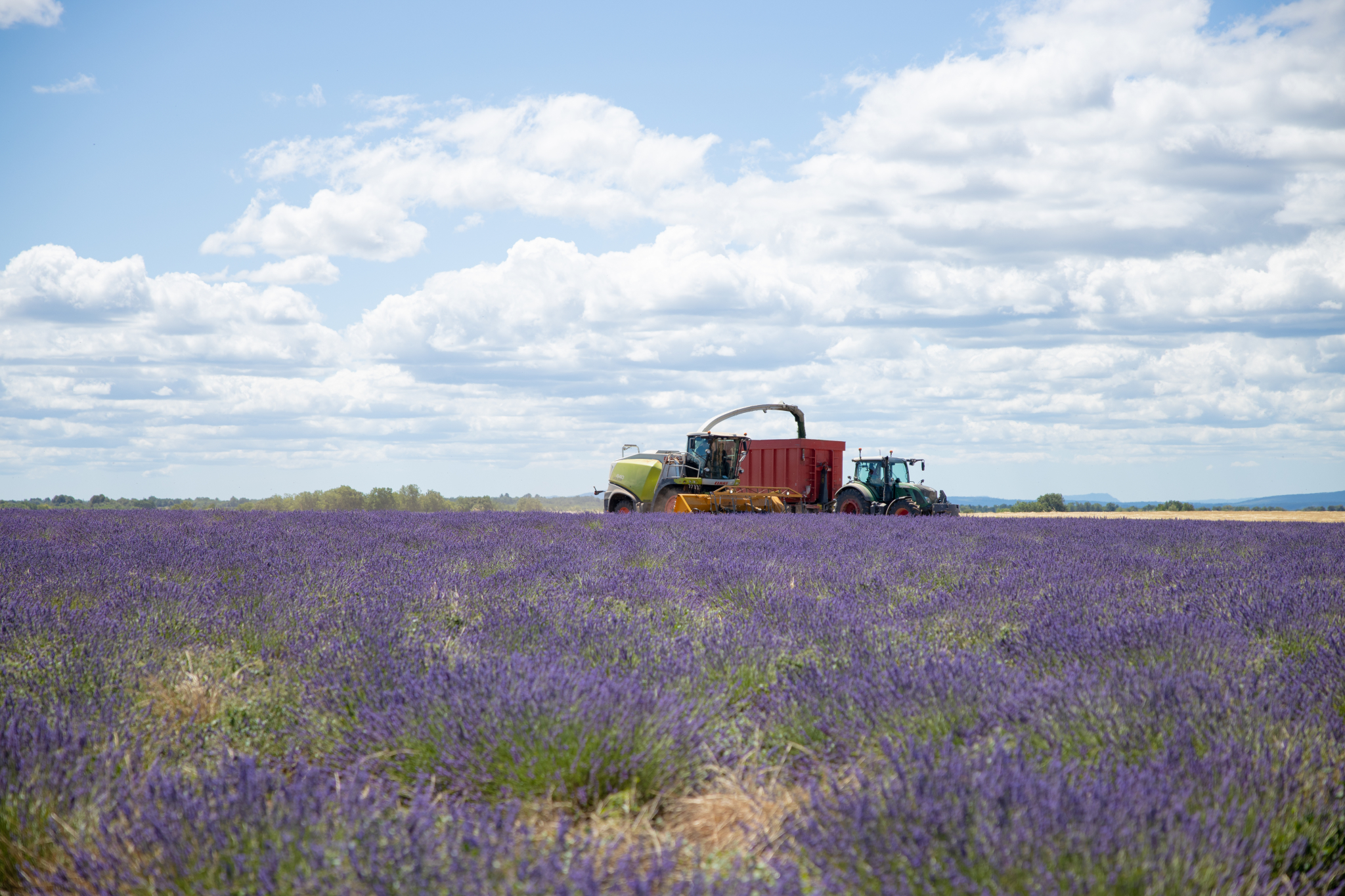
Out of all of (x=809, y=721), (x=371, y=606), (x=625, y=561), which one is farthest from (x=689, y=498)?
(x=809, y=721)

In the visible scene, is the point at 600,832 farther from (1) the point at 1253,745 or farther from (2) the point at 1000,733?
(1) the point at 1253,745

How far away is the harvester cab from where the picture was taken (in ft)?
57.0

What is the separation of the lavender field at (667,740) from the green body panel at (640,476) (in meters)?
12.8

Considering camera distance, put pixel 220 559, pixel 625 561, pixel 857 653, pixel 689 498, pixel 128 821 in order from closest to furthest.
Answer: pixel 128 821 < pixel 857 653 < pixel 220 559 < pixel 625 561 < pixel 689 498

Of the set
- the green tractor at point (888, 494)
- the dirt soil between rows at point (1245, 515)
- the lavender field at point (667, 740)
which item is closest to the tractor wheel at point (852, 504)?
the green tractor at point (888, 494)

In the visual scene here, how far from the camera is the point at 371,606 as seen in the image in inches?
158

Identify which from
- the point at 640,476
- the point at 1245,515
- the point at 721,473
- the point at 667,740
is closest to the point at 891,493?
the point at 721,473

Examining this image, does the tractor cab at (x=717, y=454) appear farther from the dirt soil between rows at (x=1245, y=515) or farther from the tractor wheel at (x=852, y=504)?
the dirt soil between rows at (x=1245, y=515)

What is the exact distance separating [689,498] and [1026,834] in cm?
1432

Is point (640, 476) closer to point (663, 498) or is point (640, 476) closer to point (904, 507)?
point (663, 498)

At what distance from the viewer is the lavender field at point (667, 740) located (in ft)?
5.22

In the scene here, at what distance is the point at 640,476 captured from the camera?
59.2ft

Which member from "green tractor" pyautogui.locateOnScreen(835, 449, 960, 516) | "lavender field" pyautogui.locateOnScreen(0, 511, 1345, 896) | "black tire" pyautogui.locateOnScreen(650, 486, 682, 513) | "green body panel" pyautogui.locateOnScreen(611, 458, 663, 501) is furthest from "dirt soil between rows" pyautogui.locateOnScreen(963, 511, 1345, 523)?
"lavender field" pyautogui.locateOnScreen(0, 511, 1345, 896)

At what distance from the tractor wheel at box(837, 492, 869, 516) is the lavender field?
36.8 feet
